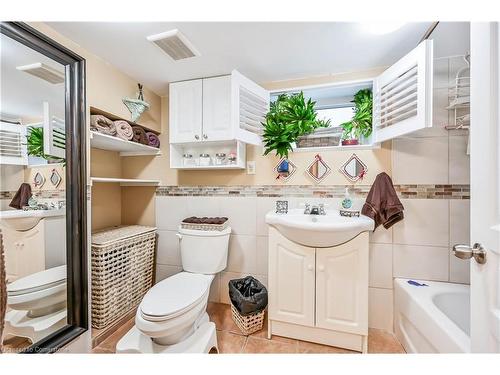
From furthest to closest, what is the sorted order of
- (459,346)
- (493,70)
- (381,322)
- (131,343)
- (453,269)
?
(381,322) < (453,269) < (131,343) < (459,346) < (493,70)

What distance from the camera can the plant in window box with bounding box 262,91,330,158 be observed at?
1.67 metres

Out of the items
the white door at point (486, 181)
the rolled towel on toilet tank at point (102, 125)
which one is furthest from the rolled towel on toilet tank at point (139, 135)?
the white door at point (486, 181)

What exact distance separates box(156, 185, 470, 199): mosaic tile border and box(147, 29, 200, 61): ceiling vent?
1042 mm

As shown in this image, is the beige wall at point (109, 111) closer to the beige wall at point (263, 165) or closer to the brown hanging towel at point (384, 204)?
the beige wall at point (263, 165)

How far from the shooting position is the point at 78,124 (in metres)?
1.32

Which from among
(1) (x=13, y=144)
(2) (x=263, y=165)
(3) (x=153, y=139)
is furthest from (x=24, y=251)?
(2) (x=263, y=165)

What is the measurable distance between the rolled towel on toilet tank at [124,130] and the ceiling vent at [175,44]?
2.08 ft

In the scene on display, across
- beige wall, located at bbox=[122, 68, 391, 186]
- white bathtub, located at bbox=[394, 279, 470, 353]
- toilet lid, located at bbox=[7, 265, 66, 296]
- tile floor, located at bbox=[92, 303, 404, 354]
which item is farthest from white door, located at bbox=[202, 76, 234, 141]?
white bathtub, located at bbox=[394, 279, 470, 353]

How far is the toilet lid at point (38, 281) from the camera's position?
1072mm

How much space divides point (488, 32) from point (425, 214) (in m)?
1.23

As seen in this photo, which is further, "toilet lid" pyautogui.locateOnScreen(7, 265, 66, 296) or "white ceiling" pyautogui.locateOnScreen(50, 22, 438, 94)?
"white ceiling" pyautogui.locateOnScreen(50, 22, 438, 94)

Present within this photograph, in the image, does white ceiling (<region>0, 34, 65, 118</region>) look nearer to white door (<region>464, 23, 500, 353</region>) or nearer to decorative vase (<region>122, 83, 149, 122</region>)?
decorative vase (<region>122, 83, 149, 122</region>)

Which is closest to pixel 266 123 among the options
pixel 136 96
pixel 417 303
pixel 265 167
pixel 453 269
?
pixel 265 167

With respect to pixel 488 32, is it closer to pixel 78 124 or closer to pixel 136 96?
pixel 78 124
